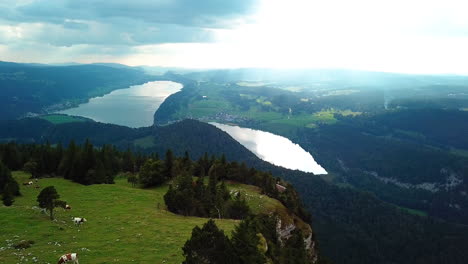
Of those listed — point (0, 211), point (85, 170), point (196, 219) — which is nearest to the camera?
point (0, 211)

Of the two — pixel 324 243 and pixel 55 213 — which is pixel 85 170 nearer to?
pixel 55 213

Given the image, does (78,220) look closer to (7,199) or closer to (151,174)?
(7,199)

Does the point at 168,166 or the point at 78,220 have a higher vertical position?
the point at 78,220

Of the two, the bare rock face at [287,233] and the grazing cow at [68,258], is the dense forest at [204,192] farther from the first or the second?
the grazing cow at [68,258]

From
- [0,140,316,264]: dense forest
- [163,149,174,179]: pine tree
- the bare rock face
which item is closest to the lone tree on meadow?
[0,140,316,264]: dense forest

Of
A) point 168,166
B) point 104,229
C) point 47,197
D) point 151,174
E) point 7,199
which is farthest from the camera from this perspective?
point 168,166

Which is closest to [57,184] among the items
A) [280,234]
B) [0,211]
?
[0,211]

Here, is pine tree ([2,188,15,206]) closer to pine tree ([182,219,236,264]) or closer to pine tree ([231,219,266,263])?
pine tree ([182,219,236,264])

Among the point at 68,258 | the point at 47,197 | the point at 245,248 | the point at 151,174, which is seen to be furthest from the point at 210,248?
the point at 151,174

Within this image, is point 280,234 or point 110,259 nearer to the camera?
point 110,259

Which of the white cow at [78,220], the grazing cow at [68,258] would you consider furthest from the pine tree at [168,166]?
the grazing cow at [68,258]
